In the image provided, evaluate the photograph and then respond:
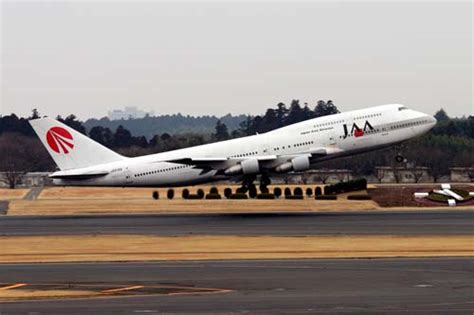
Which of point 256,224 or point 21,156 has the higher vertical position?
point 21,156

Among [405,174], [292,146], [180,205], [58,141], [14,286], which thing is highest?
[58,141]

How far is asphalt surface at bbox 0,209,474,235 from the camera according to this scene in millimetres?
48406

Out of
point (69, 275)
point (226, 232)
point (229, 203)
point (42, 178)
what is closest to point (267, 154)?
point (229, 203)

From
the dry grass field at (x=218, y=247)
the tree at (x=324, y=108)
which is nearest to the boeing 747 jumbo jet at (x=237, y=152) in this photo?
the dry grass field at (x=218, y=247)

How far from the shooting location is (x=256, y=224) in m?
52.9

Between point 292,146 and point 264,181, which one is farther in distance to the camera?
point 264,181

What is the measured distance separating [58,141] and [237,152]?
38.0 feet

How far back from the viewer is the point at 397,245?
135ft

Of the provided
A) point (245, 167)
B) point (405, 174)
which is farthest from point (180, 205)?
point (405, 174)

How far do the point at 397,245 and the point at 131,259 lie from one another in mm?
11036

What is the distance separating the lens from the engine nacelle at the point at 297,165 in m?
63.0

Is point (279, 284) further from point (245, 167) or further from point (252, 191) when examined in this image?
point (252, 191)

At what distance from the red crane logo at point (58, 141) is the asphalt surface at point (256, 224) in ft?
15.9

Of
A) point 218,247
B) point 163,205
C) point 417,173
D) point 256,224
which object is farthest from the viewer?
point 417,173
